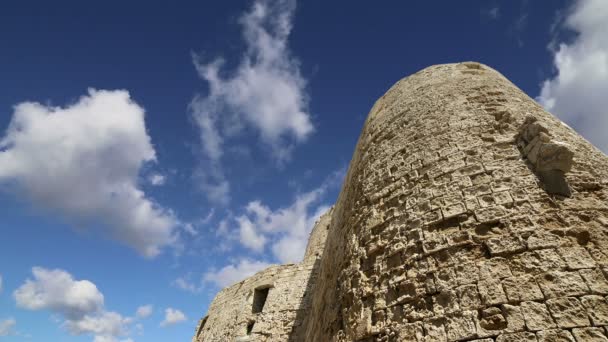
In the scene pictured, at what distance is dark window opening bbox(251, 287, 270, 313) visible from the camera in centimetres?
1016

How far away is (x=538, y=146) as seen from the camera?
3461 mm

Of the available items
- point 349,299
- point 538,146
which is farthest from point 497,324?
point 538,146

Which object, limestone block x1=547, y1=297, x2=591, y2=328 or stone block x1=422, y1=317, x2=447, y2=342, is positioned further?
stone block x1=422, y1=317, x2=447, y2=342

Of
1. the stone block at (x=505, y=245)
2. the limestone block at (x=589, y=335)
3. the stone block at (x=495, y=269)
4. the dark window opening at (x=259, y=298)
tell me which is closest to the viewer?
the limestone block at (x=589, y=335)

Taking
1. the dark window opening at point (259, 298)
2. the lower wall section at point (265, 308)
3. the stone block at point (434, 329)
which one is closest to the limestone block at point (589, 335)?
the stone block at point (434, 329)

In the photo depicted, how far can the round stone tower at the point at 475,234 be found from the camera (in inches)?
102

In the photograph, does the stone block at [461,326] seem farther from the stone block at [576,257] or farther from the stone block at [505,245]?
the stone block at [576,257]

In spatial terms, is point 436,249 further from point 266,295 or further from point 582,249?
point 266,295

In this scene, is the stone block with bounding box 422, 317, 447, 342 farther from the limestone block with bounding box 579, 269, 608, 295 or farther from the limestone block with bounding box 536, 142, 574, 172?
the limestone block with bounding box 536, 142, 574, 172

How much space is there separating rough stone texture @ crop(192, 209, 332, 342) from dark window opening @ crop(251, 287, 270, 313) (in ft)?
0.20

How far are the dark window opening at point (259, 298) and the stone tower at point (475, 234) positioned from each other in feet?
18.9

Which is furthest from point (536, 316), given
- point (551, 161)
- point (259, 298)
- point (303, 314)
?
point (259, 298)

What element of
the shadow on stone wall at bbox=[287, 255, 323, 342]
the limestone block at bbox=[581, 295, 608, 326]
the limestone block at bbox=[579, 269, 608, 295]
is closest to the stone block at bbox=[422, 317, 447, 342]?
the limestone block at bbox=[581, 295, 608, 326]

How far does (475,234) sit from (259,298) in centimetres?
845
